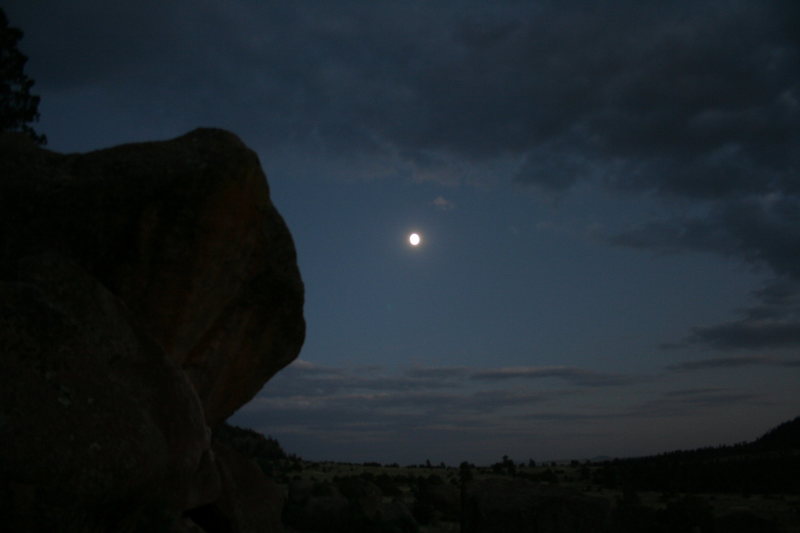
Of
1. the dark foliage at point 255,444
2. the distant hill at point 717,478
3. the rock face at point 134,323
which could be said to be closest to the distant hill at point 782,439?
the distant hill at point 717,478

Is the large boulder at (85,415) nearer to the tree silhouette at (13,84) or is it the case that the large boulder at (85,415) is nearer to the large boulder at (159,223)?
the large boulder at (159,223)

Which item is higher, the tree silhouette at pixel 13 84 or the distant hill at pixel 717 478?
the tree silhouette at pixel 13 84

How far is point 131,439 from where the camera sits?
716 cm

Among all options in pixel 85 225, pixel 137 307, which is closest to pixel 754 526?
pixel 137 307

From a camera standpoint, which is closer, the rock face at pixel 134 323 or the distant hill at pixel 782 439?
the rock face at pixel 134 323

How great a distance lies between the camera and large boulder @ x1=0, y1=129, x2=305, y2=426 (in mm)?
9539

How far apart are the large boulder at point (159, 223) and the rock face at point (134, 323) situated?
23 mm

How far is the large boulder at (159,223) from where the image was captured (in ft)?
31.3

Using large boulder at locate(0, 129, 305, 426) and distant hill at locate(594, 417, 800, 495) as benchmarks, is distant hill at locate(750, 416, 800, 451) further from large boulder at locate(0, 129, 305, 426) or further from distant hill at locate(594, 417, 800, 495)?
large boulder at locate(0, 129, 305, 426)

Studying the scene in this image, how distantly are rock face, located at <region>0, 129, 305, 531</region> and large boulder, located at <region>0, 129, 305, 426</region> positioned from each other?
0.08 ft

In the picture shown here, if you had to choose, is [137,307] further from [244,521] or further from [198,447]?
[244,521]

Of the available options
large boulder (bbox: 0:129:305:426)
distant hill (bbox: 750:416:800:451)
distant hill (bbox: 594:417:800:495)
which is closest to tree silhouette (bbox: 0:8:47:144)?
large boulder (bbox: 0:129:305:426)

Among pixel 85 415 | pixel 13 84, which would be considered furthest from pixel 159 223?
pixel 13 84

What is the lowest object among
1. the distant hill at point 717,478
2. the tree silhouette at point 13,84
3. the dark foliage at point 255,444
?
the distant hill at point 717,478
